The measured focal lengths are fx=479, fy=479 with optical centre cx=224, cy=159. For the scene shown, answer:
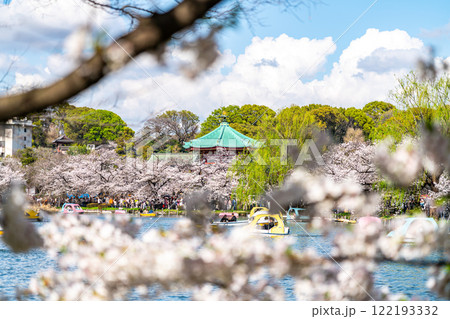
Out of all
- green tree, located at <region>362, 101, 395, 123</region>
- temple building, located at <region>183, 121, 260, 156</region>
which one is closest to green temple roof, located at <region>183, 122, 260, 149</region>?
temple building, located at <region>183, 121, 260, 156</region>

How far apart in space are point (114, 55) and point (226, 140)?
18.6 meters

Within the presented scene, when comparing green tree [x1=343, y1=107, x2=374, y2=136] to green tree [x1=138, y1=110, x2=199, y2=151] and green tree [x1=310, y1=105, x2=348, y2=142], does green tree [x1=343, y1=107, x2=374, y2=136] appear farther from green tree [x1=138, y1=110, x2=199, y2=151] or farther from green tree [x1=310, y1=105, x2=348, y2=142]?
green tree [x1=138, y1=110, x2=199, y2=151]

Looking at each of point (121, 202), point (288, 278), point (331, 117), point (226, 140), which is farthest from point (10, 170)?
point (288, 278)

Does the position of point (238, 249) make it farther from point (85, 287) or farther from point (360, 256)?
point (85, 287)

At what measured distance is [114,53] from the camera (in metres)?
0.69

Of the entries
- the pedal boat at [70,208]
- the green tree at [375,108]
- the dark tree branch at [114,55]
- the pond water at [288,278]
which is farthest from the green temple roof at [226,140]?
the green tree at [375,108]

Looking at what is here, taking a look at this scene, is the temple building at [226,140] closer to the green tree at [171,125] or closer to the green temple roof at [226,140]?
the green temple roof at [226,140]

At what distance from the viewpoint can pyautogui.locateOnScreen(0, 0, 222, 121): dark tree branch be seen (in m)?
0.67

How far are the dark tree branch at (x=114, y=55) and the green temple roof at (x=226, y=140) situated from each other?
15.1 m

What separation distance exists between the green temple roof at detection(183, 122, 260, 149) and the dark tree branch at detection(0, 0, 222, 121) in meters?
15.1

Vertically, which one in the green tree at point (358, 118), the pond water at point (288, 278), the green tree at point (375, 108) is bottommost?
the pond water at point (288, 278)

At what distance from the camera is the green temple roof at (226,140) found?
16781 millimetres

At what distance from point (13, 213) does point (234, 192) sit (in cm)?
1995

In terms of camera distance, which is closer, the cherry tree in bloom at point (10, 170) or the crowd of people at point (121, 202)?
the cherry tree in bloom at point (10, 170)
